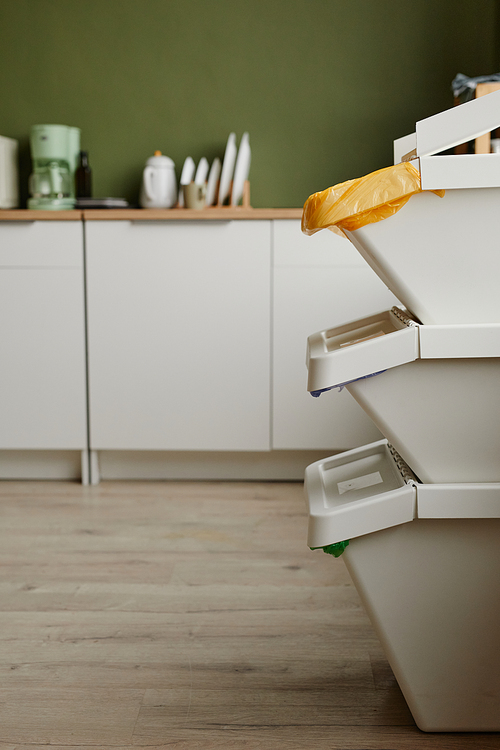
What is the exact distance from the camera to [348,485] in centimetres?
117

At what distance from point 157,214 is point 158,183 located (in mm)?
257

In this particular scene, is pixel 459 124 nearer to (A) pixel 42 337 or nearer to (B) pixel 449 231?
(B) pixel 449 231

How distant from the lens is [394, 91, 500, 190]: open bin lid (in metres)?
0.94

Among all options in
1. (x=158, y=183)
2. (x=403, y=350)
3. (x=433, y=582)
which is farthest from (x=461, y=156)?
(x=158, y=183)

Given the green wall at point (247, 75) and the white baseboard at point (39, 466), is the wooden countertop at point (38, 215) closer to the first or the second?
the green wall at point (247, 75)

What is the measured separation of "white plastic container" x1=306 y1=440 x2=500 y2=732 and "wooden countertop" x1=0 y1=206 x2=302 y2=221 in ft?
4.63

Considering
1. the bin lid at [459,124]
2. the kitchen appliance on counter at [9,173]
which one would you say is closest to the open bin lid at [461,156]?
the bin lid at [459,124]

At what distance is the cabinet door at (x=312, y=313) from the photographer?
2324 millimetres

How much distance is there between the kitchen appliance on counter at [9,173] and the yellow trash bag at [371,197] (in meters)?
1.95

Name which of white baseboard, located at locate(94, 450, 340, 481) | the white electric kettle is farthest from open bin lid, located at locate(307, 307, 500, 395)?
the white electric kettle

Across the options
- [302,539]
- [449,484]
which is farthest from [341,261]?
[449,484]

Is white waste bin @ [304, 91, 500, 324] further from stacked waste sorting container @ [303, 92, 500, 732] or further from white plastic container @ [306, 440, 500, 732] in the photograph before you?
white plastic container @ [306, 440, 500, 732]

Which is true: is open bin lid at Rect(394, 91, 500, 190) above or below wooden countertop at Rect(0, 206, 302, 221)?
below

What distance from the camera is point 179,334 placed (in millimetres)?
2379
